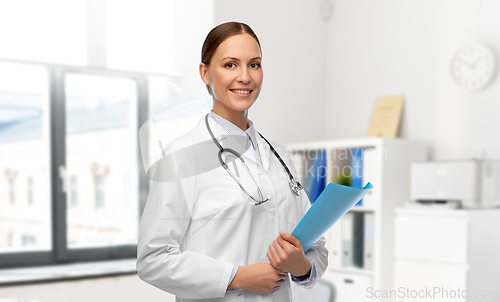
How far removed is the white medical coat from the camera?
33.1 inches

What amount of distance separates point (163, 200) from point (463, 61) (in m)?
2.44

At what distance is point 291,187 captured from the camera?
1.00 m

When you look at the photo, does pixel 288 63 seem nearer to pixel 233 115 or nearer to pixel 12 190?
pixel 12 190

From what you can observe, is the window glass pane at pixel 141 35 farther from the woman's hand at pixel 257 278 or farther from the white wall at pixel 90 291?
the woman's hand at pixel 257 278

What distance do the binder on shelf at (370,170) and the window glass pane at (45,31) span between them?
1.69 meters

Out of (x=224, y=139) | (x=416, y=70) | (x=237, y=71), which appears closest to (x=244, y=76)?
(x=237, y=71)

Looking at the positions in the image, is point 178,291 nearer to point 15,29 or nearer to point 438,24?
point 15,29

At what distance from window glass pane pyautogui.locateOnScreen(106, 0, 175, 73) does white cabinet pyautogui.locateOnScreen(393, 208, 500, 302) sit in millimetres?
1635

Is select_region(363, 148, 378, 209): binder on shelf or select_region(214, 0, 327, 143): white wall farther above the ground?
select_region(214, 0, 327, 143): white wall

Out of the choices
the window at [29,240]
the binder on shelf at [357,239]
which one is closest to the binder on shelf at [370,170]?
the binder on shelf at [357,239]

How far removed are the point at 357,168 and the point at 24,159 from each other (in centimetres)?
188

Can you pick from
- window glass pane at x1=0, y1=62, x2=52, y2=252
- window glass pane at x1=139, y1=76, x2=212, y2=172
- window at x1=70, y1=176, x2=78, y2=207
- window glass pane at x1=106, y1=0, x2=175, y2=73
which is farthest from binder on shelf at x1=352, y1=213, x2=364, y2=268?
window glass pane at x1=139, y1=76, x2=212, y2=172

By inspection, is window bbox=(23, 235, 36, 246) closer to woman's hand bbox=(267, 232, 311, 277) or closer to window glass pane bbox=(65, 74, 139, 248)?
window glass pane bbox=(65, 74, 139, 248)

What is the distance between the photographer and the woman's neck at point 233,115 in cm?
96
